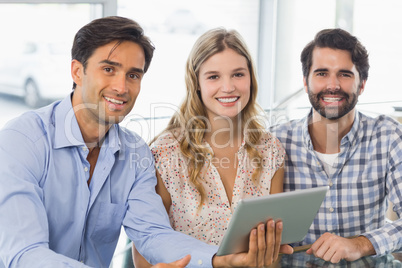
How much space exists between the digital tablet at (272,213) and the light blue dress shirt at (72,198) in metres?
0.13

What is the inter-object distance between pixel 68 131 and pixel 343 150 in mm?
1207

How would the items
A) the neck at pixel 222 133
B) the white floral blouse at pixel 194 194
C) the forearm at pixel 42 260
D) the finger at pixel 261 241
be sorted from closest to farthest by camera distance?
the forearm at pixel 42 260, the finger at pixel 261 241, the white floral blouse at pixel 194 194, the neck at pixel 222 133

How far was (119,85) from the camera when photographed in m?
1.89

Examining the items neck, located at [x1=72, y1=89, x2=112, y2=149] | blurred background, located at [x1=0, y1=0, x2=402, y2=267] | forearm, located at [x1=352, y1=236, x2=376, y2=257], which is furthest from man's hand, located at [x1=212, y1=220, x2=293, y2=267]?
blurred background, located at [x1=0, y1=0, x2=402, y2=267]

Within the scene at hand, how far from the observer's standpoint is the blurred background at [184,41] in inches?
171

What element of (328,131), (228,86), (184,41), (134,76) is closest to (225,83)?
(228,86)

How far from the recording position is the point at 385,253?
6.34ft

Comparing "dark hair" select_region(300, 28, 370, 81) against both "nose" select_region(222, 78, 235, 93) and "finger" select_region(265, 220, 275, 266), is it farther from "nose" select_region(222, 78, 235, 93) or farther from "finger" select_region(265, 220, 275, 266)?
"finger" select_region(265, 220, 275, 266)

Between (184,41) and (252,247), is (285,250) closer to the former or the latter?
(252,247)

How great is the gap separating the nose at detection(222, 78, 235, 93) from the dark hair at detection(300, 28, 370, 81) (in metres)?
0.46

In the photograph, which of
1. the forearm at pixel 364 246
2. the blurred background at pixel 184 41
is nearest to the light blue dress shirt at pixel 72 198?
the forearm at pixel 364 246

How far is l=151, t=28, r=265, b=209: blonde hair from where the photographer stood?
226cm

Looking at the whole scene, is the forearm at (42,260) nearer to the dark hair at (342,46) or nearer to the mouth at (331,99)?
the mouth at (331,99)

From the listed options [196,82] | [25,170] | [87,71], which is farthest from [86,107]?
[196,82]
